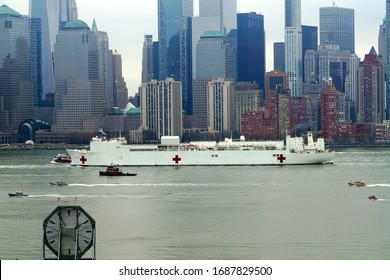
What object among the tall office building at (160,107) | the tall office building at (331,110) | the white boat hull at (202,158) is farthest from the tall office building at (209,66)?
the white boat hull at (202,158)

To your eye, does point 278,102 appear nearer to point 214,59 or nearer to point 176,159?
point 214,59

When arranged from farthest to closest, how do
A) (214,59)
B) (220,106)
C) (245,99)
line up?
(214,59) < (245,99) < (220,106)

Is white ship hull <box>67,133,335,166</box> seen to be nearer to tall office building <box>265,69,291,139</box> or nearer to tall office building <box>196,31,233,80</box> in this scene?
tall office building <box>265,69,291,139</box>

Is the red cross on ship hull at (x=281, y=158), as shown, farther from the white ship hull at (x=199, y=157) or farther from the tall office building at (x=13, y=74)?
the tall office building at (x=13, y=74)

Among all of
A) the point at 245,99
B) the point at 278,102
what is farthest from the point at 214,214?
the point at 245,99

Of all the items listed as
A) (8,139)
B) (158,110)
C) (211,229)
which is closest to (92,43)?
(8,139)

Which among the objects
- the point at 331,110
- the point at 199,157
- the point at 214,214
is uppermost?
the point at 331,110

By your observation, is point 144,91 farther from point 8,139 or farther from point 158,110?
point 8,139
